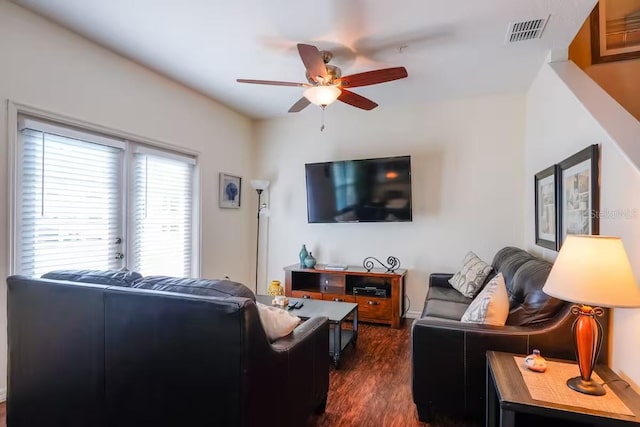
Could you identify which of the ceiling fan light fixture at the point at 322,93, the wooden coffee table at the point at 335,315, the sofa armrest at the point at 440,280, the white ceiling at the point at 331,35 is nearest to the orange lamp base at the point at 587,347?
the wooden coffee table at the point at 335,315

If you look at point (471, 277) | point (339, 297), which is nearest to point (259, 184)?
point (339, 297)

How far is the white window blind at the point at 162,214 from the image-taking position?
11.0 ft

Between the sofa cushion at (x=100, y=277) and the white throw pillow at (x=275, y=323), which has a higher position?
the sofa cushion at (x=100, y=277)

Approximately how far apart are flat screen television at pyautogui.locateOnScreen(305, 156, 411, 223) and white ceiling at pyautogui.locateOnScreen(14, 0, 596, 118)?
3.13ft

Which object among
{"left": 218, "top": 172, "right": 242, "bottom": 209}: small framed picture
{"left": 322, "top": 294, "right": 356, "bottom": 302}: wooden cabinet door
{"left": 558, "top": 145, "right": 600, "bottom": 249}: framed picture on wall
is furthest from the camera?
{"left": 218, "top": 172, "right": 242, "bottom": 209}: small framed picture

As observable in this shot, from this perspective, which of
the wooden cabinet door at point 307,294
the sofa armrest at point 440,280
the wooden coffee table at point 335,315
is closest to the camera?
the wooden coffee table at point 335,315

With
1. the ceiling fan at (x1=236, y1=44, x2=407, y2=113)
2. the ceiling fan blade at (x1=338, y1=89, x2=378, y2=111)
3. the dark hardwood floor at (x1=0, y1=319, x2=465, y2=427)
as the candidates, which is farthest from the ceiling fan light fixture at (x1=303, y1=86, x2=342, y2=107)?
the dark hardwood floor at (x1=0, y1=319, x2=465, y2=427)

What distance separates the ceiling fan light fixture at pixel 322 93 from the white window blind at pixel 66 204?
182cm

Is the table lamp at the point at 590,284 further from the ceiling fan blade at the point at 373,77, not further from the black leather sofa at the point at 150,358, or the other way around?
the ceiling fan blade at the point at 373,77

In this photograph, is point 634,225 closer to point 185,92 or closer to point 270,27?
point 270,27

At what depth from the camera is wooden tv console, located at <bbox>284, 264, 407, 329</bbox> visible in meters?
3.81

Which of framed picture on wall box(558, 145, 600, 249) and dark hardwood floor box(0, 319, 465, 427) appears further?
dark hardwood floor box(0, 319, 465, 427)

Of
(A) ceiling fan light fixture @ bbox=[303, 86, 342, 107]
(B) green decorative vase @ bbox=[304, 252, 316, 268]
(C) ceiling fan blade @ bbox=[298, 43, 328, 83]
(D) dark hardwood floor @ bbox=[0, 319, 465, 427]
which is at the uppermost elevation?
(C) ceiling fan blade @ bbox=[298, 43, 328, 83]

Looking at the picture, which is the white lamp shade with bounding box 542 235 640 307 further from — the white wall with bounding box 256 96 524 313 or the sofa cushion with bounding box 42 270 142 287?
the white wall with bounding box 256 96 524 313
